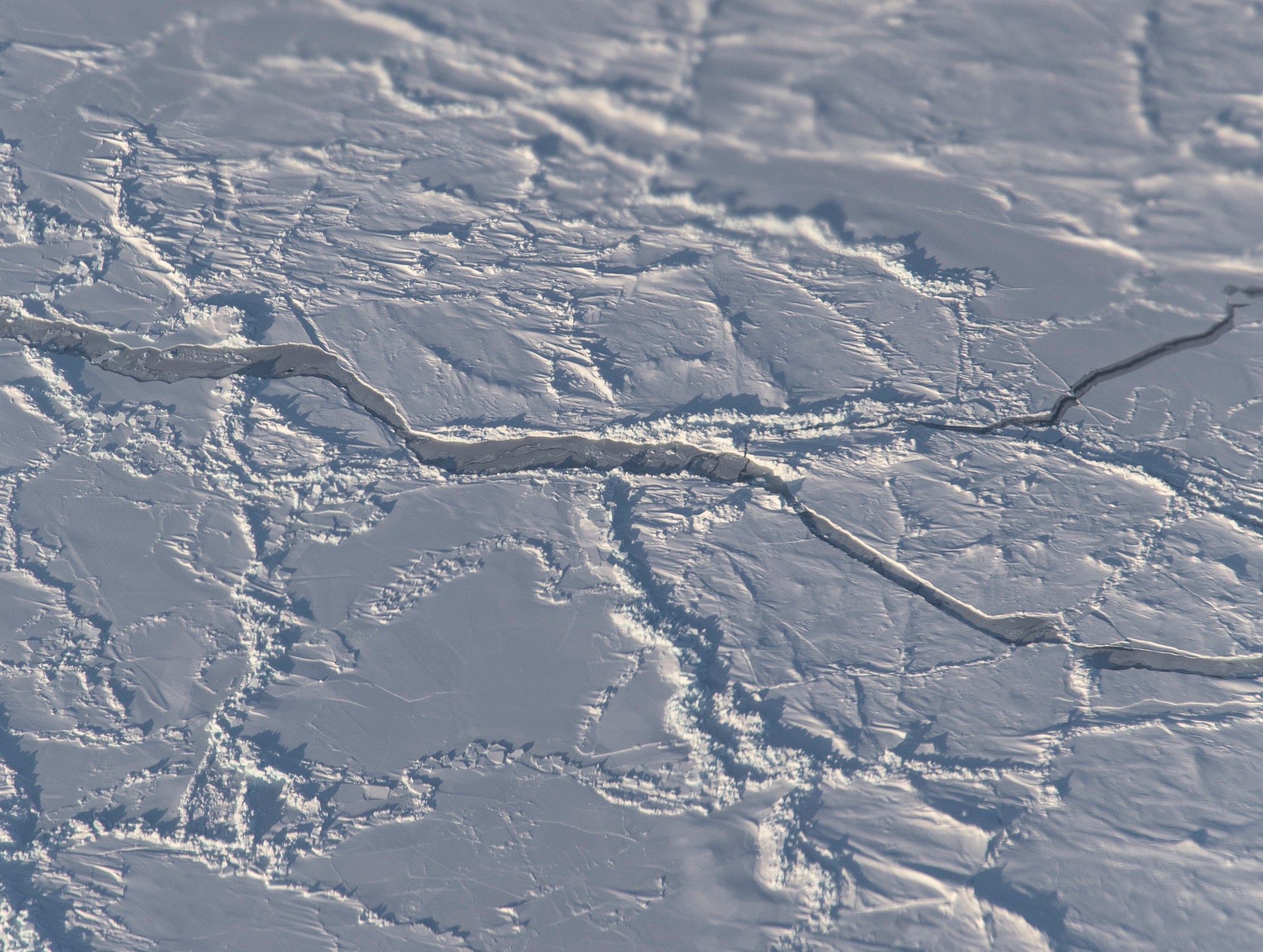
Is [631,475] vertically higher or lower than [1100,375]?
lower

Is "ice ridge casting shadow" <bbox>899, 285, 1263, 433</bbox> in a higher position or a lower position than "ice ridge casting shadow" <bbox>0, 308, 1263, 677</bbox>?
higher

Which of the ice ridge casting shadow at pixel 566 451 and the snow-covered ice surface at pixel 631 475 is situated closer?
the snow-covered ice surface at pixel 631 475

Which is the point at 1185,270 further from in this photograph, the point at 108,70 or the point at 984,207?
the point at 108,70

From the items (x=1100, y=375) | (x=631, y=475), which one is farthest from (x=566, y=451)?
(x=1100, y=375)

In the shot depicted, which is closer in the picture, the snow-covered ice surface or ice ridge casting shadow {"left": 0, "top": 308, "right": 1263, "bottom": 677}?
the snow-covered ice surface

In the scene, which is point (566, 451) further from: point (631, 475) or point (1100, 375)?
point (1100, 375)

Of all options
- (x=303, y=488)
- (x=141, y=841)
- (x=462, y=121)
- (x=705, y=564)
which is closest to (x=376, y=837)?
(x=141, y=841)
